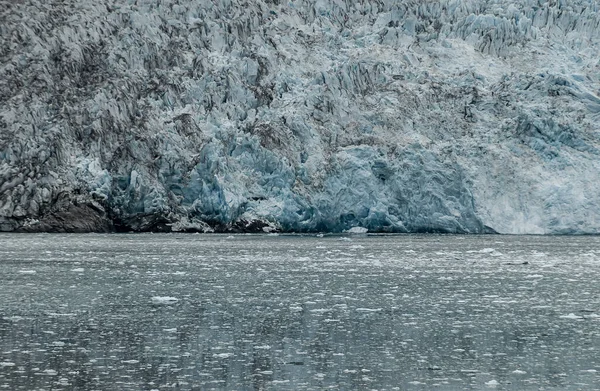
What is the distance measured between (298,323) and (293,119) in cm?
1751

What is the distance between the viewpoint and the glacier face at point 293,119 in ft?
82.3

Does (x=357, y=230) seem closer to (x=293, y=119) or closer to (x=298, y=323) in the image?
(x=293, y=119)

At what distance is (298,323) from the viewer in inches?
348

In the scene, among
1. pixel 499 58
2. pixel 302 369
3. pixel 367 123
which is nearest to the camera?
pixel 302 369

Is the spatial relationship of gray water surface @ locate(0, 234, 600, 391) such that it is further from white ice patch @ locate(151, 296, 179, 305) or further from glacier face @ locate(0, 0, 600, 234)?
glacier face @ locate(0, 0, 600, 234)

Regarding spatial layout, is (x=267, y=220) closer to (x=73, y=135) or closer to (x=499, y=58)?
(x=73, y=135)

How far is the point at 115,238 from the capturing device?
25.1m

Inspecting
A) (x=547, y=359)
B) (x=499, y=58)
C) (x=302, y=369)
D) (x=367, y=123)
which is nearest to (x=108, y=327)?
(x=302, y=369)

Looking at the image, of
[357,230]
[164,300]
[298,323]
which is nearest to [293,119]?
[357,230]

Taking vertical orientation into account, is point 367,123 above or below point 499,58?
below

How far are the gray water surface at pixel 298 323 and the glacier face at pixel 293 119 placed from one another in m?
7.37

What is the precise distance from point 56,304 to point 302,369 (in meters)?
4.62

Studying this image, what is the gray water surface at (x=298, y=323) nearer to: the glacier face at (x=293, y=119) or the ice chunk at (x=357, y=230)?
the glacier face at (x=293, y=119)

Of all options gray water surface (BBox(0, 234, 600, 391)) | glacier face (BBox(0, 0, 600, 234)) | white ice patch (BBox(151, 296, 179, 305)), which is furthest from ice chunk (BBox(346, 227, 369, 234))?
white ice patch (BBox(151, 296, 179, 305))
